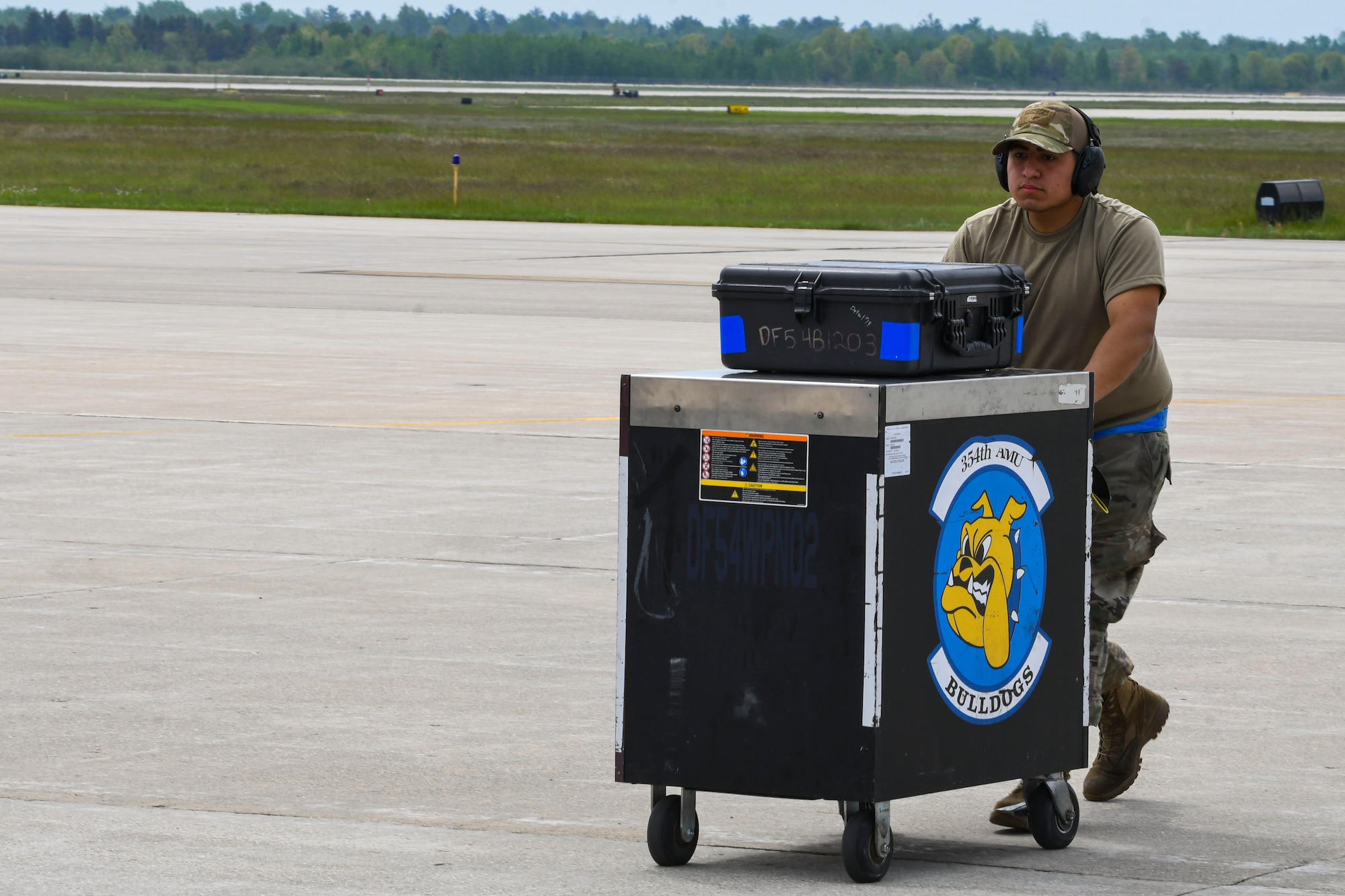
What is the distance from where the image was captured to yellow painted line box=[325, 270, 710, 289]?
28.7m

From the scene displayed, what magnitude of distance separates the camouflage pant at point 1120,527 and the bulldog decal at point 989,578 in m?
0.51

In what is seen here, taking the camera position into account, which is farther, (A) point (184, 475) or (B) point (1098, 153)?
(A) point (184, 475)

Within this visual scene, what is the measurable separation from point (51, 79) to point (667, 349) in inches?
7348

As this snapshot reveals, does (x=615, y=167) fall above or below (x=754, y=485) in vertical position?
below

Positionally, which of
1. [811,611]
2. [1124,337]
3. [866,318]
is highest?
[866,318]

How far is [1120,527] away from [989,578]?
2.59 feet

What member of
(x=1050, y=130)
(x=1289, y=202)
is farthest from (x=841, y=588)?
(x=1289, y=202)

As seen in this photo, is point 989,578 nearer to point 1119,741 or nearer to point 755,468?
point 755,468

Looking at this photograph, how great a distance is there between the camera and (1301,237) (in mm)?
40562

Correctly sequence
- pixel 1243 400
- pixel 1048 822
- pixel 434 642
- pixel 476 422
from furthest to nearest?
pixel 1243 400, pixel 476 422, pixel 434 642, pixel 1048 822

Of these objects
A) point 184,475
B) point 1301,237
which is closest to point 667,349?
point 184,475

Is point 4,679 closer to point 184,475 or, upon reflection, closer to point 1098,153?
point 1098,153

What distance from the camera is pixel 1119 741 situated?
6.37m

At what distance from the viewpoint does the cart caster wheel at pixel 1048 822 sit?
5.74m
